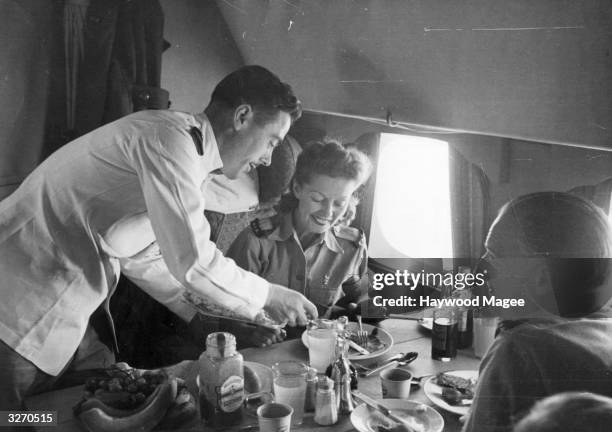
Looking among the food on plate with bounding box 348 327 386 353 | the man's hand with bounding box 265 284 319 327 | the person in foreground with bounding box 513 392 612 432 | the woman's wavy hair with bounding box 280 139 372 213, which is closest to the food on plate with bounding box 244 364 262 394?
the man's hand with bounding box 265 284 319 327

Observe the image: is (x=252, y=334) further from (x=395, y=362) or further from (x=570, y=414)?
(x=570, y=414)

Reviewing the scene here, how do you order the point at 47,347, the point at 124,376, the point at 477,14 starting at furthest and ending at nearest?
the point at 477,14
the point at 47,347
the point at 124,376

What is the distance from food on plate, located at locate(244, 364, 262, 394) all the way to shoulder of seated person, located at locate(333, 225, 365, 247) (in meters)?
0.40

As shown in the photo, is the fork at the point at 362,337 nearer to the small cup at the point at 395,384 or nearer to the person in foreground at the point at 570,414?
the small cup at the point at 395,384

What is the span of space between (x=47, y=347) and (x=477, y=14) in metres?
1.29

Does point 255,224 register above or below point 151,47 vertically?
below

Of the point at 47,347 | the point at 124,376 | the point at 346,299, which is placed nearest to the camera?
the point at 124,376

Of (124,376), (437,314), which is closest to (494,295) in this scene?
(437,314)

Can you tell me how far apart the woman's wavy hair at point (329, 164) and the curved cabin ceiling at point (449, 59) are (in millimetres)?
93

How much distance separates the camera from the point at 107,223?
1.17 meters

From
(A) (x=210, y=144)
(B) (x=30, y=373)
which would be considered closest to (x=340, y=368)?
(A) (x=210, y=144)

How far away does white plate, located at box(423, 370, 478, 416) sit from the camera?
1.10m

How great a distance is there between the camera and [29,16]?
3.83 feet

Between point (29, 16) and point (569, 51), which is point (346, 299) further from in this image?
point (29, 16)
